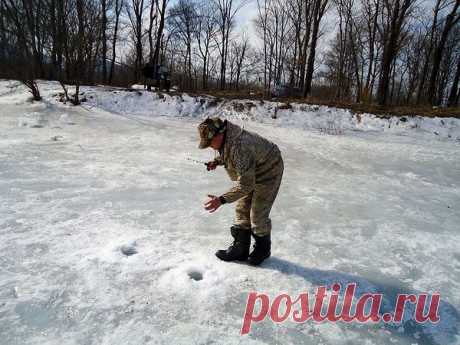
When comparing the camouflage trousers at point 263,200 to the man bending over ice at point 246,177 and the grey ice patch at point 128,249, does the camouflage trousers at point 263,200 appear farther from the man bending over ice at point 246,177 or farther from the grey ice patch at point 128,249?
the grey ice patch at point 128,249

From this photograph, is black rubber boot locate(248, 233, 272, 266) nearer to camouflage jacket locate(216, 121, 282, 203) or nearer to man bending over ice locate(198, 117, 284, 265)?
man bending over ice locate(198, 117, 284, 265)

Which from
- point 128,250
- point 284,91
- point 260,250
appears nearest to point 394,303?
point 260,250

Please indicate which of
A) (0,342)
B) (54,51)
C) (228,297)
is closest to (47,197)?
(0,342)

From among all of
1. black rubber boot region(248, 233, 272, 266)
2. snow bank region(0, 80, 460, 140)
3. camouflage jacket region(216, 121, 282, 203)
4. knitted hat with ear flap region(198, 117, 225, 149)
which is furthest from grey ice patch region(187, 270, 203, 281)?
snow bank region(0, 80, 460, 140)

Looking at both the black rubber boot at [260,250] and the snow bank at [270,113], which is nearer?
the black rubber boot at [260,250]

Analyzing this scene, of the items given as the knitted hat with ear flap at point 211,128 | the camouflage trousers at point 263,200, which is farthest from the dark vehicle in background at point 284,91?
the knitted hat with ear flap at point 211,128

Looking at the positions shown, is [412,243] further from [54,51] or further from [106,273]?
[54,51]

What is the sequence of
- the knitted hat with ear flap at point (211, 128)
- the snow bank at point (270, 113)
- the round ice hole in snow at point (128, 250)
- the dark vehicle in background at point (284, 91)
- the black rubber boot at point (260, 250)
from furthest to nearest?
the dark vehicle in background at point (284, 91) → the snow bank at point (270, 113) → the round ice hole in snow at point (128, 250) → the black rubber boot at point (260, 250) → the knitted hat with ear flap at point (211, 128)

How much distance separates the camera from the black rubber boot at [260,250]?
2.84 m

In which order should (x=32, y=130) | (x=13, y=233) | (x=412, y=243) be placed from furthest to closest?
(x=32, y=130) → (x=412, y=243) → (x=13, y=233)

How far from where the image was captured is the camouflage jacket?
2373mm

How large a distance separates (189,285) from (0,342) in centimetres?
122

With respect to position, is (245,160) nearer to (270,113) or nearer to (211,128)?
(211,128)

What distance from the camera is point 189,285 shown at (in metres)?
2.54
